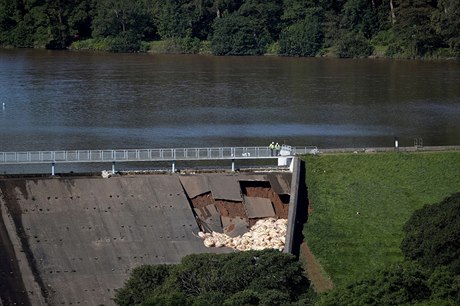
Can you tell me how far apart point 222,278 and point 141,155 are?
38.9ft

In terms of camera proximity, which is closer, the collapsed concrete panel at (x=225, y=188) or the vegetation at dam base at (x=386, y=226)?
the vegetation at dam base at (x=386, y=226)

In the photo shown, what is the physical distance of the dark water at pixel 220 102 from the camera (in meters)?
54.7

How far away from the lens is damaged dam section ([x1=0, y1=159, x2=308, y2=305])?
38938 mm

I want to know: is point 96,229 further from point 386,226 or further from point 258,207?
point 386,226

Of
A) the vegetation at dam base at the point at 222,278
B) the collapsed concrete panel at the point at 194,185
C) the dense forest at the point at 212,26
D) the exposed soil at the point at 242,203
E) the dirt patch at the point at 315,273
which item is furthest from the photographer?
the dense forest at the point at 212,26

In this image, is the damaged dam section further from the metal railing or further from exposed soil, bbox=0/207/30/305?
the metal railing

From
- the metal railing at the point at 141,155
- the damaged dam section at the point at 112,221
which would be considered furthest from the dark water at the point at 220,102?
the damaged dam section at the point at 112,221

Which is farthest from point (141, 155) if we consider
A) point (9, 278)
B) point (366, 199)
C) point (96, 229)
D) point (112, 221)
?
point (9, 278)

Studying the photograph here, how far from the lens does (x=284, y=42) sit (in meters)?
89.4

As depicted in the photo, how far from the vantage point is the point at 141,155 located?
153ft

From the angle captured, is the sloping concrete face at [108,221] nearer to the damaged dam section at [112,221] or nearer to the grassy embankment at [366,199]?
the damaged dam section at [112,221]

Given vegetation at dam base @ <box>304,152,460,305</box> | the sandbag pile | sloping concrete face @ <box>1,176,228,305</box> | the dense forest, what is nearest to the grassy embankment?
vegetation at dam base @ <box>304,152,460,305</box>

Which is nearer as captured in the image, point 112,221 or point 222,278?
point 222,278

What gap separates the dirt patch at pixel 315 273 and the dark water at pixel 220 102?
12.3 metres
